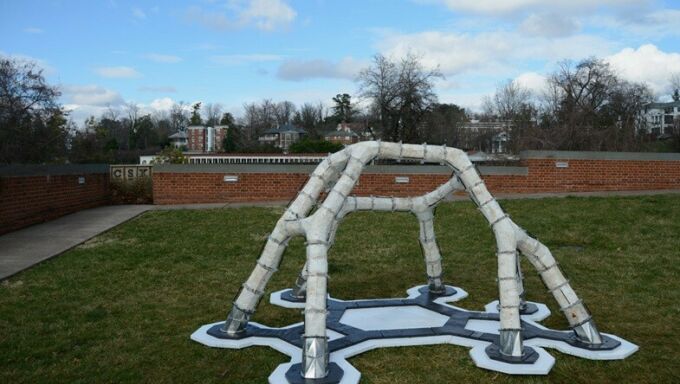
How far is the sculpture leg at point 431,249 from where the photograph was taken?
250 inches

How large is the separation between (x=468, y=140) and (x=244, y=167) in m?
49.4

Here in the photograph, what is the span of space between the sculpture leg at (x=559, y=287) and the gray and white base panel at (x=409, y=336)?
5.6 inches

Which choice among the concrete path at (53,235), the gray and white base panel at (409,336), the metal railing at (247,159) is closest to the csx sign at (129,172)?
the concrete path at (53,235)

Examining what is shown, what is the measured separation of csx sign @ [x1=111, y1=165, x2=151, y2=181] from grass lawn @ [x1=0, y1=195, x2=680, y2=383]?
4337 mm

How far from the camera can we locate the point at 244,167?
15.9 meters

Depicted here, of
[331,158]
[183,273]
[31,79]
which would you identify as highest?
[31,79]

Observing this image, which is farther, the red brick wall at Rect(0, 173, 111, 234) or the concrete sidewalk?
the red brick wall at Rect(0, 173, 111, 234)

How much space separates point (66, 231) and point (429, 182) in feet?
31.6

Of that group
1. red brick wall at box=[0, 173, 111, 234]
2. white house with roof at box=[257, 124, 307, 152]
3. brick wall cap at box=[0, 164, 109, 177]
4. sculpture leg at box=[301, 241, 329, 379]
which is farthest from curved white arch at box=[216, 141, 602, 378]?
white house with roof at box=[257, 124, 307, 152]

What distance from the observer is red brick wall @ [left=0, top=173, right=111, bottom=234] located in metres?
11.3

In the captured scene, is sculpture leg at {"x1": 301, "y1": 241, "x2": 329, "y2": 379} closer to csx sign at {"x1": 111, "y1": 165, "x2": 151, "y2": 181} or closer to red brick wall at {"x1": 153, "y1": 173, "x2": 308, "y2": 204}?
red brick wall at {"x1": 153, "y1": 173, "x2": 308, "y2": 204}

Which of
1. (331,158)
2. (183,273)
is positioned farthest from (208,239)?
(331,158)

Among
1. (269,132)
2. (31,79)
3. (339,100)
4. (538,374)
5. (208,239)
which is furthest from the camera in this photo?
(339,100)

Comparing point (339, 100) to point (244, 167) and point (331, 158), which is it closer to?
point (244, 167)
